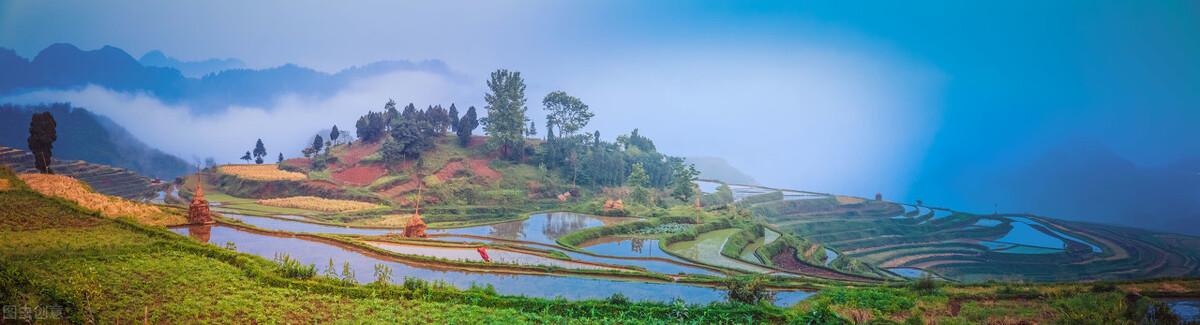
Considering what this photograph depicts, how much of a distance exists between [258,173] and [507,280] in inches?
1213

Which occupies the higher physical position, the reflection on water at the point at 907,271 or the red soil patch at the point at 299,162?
the red soil patch at the point at 299,162

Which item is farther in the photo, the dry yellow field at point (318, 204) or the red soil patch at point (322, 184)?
the red soil patch at point (322, 184)

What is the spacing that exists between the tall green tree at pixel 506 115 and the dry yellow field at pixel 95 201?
2884 cm

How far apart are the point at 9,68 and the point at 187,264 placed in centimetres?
3976

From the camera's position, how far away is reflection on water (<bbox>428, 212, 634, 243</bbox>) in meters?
25.6

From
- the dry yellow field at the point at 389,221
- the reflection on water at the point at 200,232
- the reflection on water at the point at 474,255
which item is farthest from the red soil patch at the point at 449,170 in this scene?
the reflection on water at the point at 474,255

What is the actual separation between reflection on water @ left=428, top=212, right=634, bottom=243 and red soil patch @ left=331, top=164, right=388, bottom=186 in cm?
1534

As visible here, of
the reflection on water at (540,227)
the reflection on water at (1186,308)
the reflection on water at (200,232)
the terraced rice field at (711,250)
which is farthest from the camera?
the reflection on water at (540,227)

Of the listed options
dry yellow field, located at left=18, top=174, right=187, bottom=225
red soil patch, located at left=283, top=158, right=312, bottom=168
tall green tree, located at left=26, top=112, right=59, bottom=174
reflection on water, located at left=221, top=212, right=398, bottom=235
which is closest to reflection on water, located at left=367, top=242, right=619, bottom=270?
reflection on water, located at left=221, top=212, right=398, bottom=235

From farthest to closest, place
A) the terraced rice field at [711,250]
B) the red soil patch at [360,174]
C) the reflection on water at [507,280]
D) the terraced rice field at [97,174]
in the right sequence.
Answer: the red soil patch at [360,174] < the terraced rice field at [97,174] < the terraced rice field at [711,250] < the reflection on water at [507,280]

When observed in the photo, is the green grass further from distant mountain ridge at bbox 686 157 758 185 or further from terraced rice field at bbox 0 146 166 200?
distant mountain ridge at bbox 686 157 758 185

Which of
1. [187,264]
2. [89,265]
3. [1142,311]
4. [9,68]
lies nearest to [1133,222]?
→ [1142,311]

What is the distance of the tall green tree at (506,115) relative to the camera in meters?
47.1

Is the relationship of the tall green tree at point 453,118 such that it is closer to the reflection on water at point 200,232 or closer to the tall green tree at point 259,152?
the tall green tree at point 259,152
